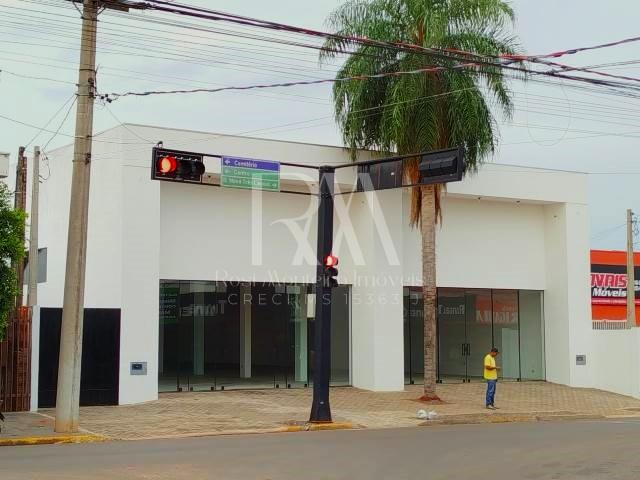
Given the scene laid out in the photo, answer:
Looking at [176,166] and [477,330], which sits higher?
[176,166]

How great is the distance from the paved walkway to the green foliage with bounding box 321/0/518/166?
23.2 feet

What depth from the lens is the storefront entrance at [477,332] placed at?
2991cm

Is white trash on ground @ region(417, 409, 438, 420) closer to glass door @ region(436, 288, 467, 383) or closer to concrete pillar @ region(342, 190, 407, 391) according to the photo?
concrete pillar @ region(342, 190, 407, 391)

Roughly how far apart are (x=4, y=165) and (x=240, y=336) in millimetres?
9583

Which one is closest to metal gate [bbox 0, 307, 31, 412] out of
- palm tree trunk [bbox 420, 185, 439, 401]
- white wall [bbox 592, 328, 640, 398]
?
palm tree trunk [bbox 420, 185, 439, 401]

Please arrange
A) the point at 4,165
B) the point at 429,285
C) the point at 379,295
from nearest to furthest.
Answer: the point at 4,165
the point at 429,285
the point at 379,295

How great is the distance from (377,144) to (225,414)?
9.05m

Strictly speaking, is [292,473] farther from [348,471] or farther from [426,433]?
[426,433]

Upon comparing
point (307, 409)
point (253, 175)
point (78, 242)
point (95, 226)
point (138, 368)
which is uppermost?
point (253, 175)

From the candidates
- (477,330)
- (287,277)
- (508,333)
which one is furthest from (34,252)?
(508,333)

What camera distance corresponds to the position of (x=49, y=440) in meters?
16.5

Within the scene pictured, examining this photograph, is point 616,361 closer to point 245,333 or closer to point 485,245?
point 485,245

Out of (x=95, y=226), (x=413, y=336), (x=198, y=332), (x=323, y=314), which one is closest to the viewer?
(x=323, y=314)

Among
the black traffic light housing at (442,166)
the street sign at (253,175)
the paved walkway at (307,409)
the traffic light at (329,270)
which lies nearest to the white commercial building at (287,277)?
the paved walkway at (307,409)
